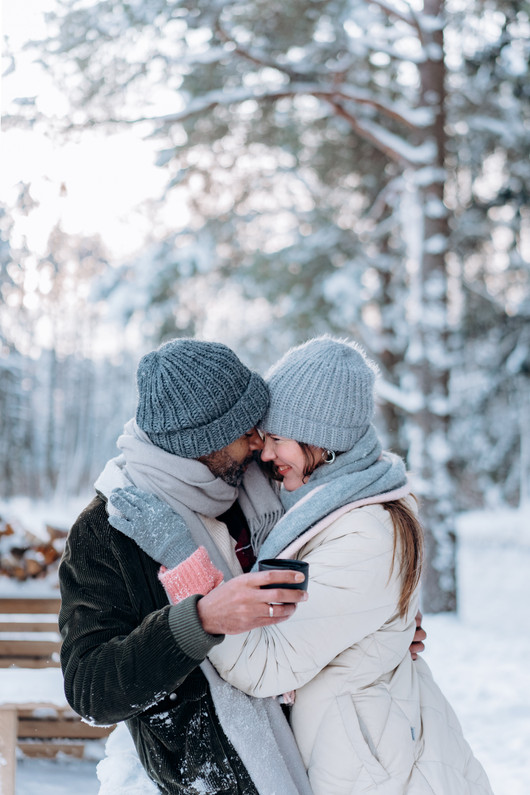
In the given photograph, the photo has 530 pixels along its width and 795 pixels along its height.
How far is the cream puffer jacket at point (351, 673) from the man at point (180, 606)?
8 cm

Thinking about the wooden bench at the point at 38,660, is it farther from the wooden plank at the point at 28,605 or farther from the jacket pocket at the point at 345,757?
the jacket pocket at the point at 345,757

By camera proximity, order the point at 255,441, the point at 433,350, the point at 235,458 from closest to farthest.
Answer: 1. the point at 235,458
2. the point at 255,441
3. the point at 433,350

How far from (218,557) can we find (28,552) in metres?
3.63

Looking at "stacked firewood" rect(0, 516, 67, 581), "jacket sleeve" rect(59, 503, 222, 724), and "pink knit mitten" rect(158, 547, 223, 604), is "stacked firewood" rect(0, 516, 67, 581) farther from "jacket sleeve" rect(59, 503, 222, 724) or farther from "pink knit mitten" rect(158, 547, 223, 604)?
"pink knit mitten" rect(158, 547, 223, 604)

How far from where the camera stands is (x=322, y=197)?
11.0 m

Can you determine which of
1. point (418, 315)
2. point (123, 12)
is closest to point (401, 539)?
point (418, 315)

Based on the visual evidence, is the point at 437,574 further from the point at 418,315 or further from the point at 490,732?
the point at 490,732

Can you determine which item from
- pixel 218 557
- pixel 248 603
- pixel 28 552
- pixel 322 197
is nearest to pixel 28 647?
pixel 28 552

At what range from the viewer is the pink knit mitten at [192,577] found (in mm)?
1725

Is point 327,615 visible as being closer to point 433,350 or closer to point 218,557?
point 218,557

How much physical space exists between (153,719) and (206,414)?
0.71 m

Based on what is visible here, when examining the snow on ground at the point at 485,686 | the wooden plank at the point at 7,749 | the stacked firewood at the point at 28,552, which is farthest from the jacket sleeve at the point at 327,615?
the stacked firewood at the point at 28,552

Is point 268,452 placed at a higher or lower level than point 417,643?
higher

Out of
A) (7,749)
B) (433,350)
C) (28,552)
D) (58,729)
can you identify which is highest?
(7,749)
